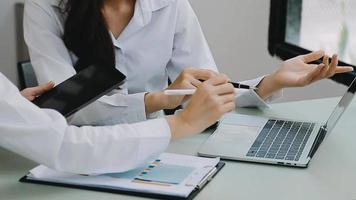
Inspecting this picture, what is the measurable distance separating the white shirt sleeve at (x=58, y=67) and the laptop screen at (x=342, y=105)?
464mm

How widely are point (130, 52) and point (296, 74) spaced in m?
0.48

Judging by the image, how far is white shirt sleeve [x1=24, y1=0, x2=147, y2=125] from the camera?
1.40 meters

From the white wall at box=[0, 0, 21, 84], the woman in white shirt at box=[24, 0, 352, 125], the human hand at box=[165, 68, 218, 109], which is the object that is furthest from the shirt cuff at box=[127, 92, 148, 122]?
the white wall at box=[0, 0, 21, 84]

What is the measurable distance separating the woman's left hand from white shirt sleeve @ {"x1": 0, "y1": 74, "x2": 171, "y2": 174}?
1.62 feet

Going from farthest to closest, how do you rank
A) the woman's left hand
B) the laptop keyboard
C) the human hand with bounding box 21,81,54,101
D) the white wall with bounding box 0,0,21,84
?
the white wall with bounding box 0,0,21,84, the woman's left hand, the human hand with bounding box 21,81,54,101, the laptop keyboard

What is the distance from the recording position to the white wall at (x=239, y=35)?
2.66 metres

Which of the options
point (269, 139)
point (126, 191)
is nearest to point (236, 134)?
point (269, 139)

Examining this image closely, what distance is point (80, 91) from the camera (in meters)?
1.16

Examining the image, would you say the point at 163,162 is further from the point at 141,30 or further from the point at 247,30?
the point at 247,30

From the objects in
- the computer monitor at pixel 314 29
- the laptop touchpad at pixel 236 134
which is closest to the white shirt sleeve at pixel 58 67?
the laptop touchpad at pixel 236 134

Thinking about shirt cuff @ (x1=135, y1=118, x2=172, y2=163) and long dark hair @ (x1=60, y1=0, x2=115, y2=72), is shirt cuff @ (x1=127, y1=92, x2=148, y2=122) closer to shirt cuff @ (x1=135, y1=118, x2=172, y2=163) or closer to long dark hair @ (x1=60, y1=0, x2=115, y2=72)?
long dark hair @ (x1=60, y1=0, x2=115, y2=72)

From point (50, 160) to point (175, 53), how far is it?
31.9 inches

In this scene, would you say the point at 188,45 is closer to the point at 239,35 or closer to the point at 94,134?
the point at 94,134

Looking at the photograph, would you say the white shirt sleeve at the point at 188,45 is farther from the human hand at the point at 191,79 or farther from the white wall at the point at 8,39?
the white wall at the point at 8,39
